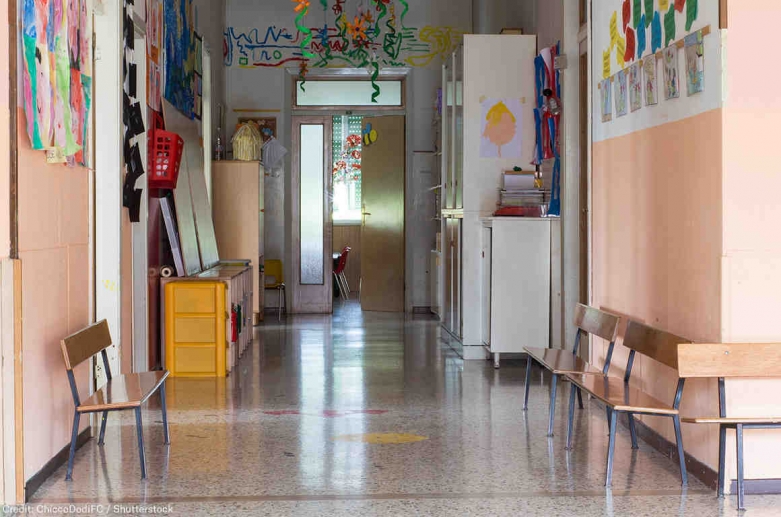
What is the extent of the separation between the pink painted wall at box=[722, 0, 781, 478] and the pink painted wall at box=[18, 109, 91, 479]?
3182mm

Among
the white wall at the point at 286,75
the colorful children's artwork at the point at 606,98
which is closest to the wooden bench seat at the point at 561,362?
the colorful children's artwork at the point at 606,98

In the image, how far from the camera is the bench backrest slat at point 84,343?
454cm

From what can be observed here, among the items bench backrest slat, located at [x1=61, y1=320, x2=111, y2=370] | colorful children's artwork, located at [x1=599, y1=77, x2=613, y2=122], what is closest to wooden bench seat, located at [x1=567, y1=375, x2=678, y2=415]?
colorful children's artwork, located at [x1=599, y1=77, x2=613, y2=122]

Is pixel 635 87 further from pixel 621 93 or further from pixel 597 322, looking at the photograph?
pixel 597 322

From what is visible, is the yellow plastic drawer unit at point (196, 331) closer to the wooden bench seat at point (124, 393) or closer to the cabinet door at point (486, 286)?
the wooden bench seat at point (124, 393)

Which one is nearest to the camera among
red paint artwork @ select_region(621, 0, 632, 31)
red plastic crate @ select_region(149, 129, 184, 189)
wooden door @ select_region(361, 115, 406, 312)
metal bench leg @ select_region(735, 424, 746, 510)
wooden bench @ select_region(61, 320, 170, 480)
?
metal bench leg @ select_region(735, 424, 746, 510)

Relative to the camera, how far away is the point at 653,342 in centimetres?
487

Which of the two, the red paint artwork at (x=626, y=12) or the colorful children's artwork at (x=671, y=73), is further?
the red paint artwork at (x=626, y=12)

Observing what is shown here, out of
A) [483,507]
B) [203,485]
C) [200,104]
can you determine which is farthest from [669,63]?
[200,104]

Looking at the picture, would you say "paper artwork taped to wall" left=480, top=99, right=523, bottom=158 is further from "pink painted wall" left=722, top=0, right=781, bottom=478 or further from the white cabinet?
"pink painted wall" left=722, top=0, right=781, bottom=478

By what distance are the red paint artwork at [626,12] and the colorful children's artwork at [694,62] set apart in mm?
1020

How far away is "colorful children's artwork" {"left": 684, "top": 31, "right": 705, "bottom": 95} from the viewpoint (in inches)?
175

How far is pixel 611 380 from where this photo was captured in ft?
17.3

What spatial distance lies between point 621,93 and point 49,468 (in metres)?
3.85
